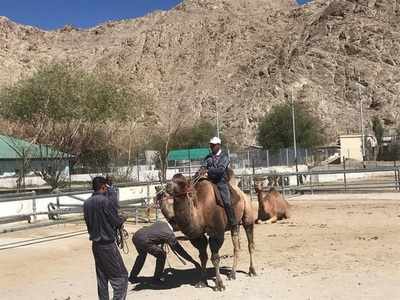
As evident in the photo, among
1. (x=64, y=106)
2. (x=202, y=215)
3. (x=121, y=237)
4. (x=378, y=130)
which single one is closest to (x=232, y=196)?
(x=202, y=215)

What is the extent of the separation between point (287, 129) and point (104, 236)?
7111 centimetres

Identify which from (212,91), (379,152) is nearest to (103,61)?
(212,91)

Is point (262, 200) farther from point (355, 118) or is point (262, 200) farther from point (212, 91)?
point (212, 91)

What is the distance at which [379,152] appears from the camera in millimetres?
73938

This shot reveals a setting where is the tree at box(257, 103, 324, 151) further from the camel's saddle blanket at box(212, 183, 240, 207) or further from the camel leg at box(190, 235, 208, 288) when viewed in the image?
the camel leg at box(190, 235, 208, 288)

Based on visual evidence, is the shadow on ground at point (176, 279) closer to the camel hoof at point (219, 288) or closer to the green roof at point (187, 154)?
the camel hoof at point (219, 288)

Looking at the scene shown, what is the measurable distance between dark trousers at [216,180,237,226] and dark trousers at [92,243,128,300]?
2.25 metres

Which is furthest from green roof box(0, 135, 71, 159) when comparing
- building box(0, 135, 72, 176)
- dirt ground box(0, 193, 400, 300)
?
dirt ground box(0, 193, 400, 300)

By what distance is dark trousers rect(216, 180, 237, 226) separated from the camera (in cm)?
938

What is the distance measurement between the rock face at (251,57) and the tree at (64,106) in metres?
24.2

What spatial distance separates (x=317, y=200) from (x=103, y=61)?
10370cm

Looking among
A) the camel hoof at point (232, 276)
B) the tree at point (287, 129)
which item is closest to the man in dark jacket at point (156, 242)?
the camel hoof at point (232, 276)

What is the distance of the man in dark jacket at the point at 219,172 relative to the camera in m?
9.39

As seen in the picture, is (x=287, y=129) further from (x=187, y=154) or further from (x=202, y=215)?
(x=202, y=215)
